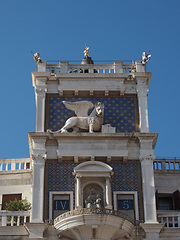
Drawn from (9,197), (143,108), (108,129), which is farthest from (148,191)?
(9,197)

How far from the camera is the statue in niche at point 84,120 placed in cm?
2884

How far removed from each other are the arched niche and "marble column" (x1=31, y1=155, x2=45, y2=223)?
58.6 inches

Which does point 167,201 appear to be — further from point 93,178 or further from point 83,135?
point 83,135

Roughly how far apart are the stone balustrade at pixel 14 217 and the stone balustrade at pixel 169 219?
5.70 meters

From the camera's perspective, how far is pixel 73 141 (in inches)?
1116

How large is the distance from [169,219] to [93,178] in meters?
3.73

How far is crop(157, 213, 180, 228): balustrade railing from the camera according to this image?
2709cm

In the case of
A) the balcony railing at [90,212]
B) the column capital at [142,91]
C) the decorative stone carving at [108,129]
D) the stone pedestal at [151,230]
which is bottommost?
the stone pedestal at [151,230]

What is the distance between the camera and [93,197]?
26.6 meters

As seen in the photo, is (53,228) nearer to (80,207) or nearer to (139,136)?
(80,207)

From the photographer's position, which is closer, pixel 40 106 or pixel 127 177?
pixel 127 177

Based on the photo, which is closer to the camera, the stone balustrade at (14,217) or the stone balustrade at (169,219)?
the stone balustrade at (14,217)

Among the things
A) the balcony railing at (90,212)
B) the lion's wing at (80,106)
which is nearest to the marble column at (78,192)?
the balcony railing at (90,212)

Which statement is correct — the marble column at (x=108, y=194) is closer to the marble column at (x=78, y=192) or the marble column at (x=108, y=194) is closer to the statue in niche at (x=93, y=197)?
the statue in niche at (x=93, y=197)
